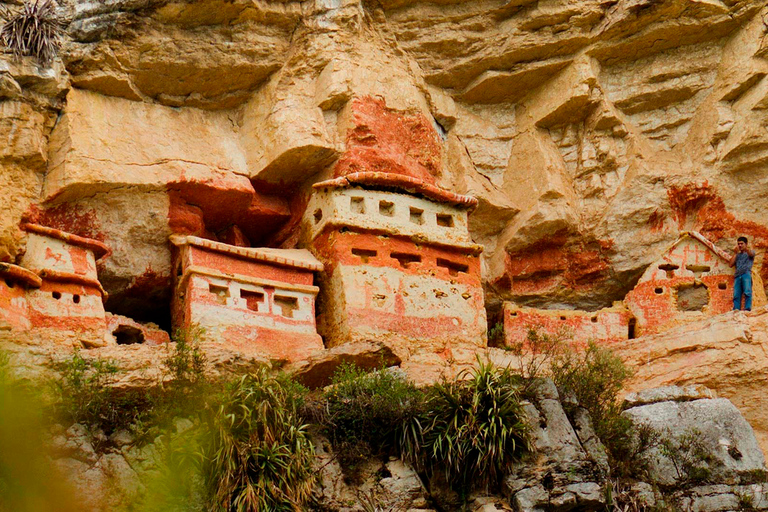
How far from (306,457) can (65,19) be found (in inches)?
463

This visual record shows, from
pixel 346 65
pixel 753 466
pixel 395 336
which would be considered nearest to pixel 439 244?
pixel 395 336

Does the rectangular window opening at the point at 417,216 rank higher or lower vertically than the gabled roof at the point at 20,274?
higher

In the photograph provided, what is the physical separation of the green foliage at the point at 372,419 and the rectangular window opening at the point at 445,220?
7.14 metres

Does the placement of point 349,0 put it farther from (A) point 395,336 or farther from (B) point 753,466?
(B) point 753,466

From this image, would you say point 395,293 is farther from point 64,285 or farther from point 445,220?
point 64,285

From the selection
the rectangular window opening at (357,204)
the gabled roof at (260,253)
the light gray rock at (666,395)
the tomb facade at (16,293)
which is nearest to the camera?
the tomb facade at (16,293)

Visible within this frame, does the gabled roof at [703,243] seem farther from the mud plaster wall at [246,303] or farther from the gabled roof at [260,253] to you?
the mud plaster wall at [246,303]

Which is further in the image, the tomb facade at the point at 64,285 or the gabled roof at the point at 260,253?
the gabled roof at the point at 260,253

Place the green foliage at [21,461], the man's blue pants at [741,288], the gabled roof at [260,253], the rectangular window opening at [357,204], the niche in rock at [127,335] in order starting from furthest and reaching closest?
the man's blue pants at [741,288] < the rectangular window opening at [357,204] < the gabled roof at [260,253] < the niche in rock at [127,335] < the green foliage at [21,461]

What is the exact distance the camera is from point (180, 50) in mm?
23375

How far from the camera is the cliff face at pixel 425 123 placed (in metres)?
22.5

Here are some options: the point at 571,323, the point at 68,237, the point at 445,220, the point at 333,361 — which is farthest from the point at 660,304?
the point at 68,237

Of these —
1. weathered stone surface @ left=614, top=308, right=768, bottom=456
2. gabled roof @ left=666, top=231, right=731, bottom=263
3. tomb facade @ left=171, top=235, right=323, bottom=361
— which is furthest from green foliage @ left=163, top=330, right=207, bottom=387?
gabled roof @ left=666, top=231, right=731, bottom=263

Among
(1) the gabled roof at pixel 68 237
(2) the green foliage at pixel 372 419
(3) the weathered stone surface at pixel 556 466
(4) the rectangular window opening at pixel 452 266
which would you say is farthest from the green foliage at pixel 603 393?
(1) the gabled roof at pixel 68 237
